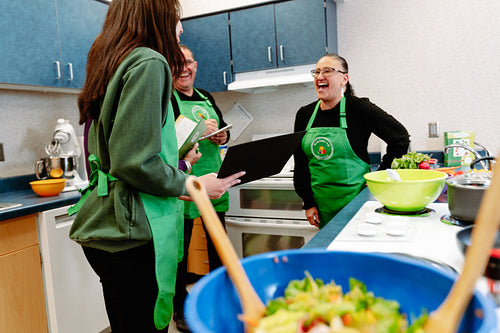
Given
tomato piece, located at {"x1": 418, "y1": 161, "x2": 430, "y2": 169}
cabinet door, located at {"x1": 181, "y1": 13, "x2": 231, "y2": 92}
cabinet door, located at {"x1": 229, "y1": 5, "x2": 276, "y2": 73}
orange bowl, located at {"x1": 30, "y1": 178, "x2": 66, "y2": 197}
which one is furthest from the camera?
cabinet door, located at {"x1": 181, "y1": 13, "x2": 231, "y2": 92}

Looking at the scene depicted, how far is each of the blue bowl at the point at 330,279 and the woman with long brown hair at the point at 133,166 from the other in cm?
63

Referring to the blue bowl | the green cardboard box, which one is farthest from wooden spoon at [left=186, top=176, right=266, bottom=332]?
the green cardboard box

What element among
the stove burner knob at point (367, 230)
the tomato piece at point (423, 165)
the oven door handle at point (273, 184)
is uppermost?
the tomato piece at point (423, 165)

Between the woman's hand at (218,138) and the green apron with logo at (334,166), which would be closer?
the green apron with logo at (334,166)

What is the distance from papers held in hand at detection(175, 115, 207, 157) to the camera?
167cm

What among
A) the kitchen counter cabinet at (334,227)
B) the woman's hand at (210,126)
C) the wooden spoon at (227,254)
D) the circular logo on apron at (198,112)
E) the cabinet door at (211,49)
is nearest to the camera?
the wooden spoon at (227,254)

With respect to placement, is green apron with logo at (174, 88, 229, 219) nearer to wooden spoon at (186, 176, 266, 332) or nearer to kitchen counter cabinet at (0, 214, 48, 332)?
kitchen counter cabinet at (0, 214, 48, 332)

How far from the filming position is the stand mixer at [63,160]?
2.38 meters

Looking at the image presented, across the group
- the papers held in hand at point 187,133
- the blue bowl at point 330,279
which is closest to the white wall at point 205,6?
the papers held in hand at point 187,133

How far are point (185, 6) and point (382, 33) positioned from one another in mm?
1906

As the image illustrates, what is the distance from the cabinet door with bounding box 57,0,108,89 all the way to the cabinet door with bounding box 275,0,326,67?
4.50ft

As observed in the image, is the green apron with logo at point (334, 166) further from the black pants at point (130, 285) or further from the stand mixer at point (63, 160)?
the stand mixer at point (63, 160)

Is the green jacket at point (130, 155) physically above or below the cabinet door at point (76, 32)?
below

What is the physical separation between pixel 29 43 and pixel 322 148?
183cm
